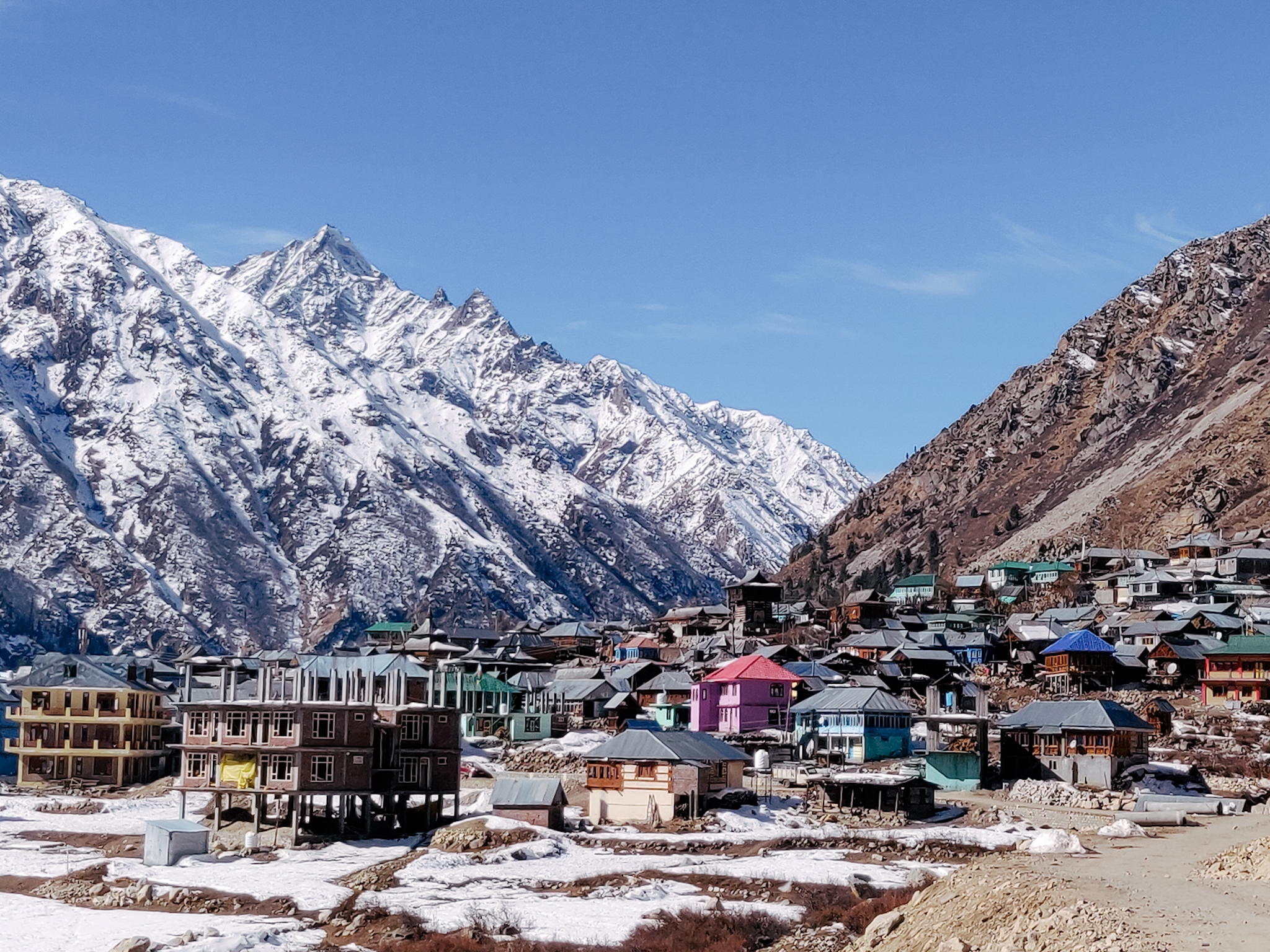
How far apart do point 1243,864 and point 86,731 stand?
254 feet

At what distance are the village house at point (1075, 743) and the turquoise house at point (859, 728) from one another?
24.2ft

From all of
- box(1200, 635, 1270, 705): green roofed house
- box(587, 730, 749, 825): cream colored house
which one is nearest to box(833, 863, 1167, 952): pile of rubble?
box(587, 730, 749, 825): cream colored house

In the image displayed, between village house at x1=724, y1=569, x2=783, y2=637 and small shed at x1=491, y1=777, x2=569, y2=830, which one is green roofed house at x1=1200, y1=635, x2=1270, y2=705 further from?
small shed at x1=491, y1=777, x2=569, y2=830

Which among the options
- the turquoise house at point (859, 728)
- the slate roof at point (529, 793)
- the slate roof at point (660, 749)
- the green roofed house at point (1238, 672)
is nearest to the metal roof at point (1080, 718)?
the turquoise house at point (859, 728)

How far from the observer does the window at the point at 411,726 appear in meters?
83.6

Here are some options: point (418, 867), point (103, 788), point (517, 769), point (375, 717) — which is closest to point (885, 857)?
point (418, 867)

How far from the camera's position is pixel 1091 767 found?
88.8m

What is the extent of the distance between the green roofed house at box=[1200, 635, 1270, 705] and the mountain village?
22cm

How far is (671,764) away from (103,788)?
4178 centimetres

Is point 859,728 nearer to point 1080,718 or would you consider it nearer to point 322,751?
point 1080,718

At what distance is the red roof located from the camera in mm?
114500

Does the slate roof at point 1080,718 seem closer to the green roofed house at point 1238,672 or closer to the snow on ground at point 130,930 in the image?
the green roofed house at point 1238,672

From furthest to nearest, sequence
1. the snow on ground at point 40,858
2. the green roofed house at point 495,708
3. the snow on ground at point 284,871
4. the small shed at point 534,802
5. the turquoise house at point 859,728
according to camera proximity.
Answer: the green roofed house at point 495,708, the turquoise house at point 859,728, the small shed at point 534,802, the snow on ground at point 40,858, the snow on ground at point 284,871

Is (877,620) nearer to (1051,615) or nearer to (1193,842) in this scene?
(1051,615)
